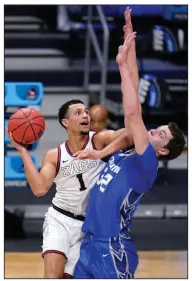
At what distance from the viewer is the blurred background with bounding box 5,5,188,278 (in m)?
10.2

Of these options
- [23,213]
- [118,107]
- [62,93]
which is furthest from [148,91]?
[23,213]

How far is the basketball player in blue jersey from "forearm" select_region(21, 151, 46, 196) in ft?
1.39

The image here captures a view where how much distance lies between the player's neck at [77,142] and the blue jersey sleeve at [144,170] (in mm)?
653

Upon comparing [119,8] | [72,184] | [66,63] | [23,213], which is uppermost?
Result: [119,8]

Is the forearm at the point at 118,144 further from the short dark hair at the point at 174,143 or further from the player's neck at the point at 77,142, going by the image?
the player's neck at the point at 77,142

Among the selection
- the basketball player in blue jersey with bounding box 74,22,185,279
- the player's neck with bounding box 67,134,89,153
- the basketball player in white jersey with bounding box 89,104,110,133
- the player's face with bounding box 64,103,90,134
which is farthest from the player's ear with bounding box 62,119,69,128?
the basketball player in white jersey with bounding box 89,104,110,133

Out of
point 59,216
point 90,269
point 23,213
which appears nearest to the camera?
point 90,269

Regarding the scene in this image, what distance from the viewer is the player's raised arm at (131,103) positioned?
5.92 meters

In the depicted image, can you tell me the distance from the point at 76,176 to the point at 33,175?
1.99 feet

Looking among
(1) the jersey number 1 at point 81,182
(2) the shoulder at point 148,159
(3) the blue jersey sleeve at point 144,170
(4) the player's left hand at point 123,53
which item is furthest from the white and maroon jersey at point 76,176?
(4) the player's left hand at point 123,53

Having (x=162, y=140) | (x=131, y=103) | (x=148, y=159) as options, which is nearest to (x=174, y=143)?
(x=162, y=140)

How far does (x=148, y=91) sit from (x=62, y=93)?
1.65 metres

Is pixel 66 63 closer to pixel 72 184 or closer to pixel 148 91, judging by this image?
pixel 148 91

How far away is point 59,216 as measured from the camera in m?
6.76
